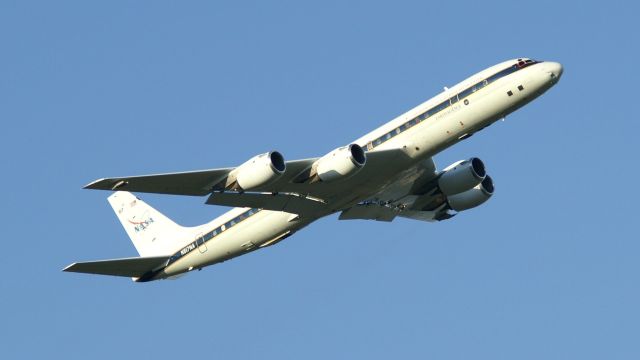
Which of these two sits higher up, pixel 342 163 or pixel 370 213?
pixel 342 163

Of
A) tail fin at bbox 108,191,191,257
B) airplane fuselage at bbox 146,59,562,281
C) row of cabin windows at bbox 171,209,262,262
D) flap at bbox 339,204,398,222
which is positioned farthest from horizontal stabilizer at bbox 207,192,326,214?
tail fin at bbox 108,191,191,257

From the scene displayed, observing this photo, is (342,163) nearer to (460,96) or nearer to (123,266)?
(460,96)

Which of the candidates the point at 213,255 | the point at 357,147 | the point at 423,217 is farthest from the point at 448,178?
the point at 213,255

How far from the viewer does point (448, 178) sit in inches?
2406

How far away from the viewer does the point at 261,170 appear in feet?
172

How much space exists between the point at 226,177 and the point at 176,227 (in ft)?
36.5

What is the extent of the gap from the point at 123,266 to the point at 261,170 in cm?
1200

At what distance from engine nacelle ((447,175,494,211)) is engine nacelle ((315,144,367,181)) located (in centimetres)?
1081

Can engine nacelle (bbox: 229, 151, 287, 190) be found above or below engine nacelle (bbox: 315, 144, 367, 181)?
above

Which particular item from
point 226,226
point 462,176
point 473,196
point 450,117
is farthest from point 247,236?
point 473,196

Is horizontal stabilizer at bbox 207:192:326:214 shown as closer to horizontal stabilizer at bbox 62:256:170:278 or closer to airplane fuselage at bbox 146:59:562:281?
airplane fuselage at bbox 146:59:562:281

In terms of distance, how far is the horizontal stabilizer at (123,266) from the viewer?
57756 millimetres

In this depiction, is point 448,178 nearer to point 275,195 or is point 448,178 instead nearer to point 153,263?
point 275,195

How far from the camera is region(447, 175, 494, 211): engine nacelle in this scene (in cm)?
6334
